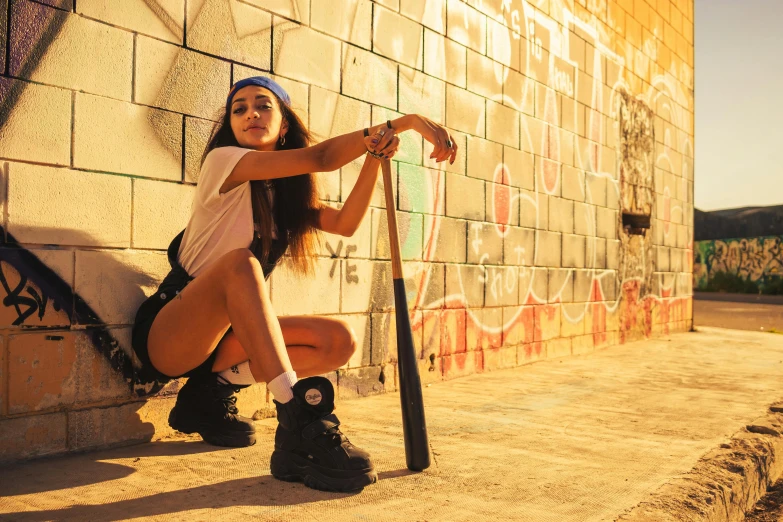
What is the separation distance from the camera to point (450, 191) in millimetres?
4098

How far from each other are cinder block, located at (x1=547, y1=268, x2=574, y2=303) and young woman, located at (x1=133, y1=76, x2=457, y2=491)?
3.00 meters

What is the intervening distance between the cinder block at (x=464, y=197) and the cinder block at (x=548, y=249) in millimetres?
810

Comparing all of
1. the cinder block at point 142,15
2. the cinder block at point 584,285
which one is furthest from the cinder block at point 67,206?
the cinder block at point 584,285

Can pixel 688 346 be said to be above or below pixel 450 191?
below

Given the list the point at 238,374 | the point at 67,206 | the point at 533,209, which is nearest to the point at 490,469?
the point at 238,374

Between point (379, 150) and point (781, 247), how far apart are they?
2267 cm

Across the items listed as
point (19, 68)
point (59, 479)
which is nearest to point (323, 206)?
point (19, 68)

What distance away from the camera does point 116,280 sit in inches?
93.5

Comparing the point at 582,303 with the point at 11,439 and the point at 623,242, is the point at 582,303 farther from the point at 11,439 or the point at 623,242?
the point at 11,439

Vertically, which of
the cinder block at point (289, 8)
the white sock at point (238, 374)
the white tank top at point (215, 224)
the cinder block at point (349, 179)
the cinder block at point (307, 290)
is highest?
the cinder block at point (289, 8)

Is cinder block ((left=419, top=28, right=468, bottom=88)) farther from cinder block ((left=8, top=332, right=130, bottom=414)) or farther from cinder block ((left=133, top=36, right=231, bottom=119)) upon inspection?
cinder block ((left=8, top=332, right=130, bottom=414))

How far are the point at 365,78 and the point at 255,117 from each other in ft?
4.12

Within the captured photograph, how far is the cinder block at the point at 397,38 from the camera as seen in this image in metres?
3.58

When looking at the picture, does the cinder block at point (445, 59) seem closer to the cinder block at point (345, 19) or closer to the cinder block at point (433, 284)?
the cinder block at point (345, 19)
